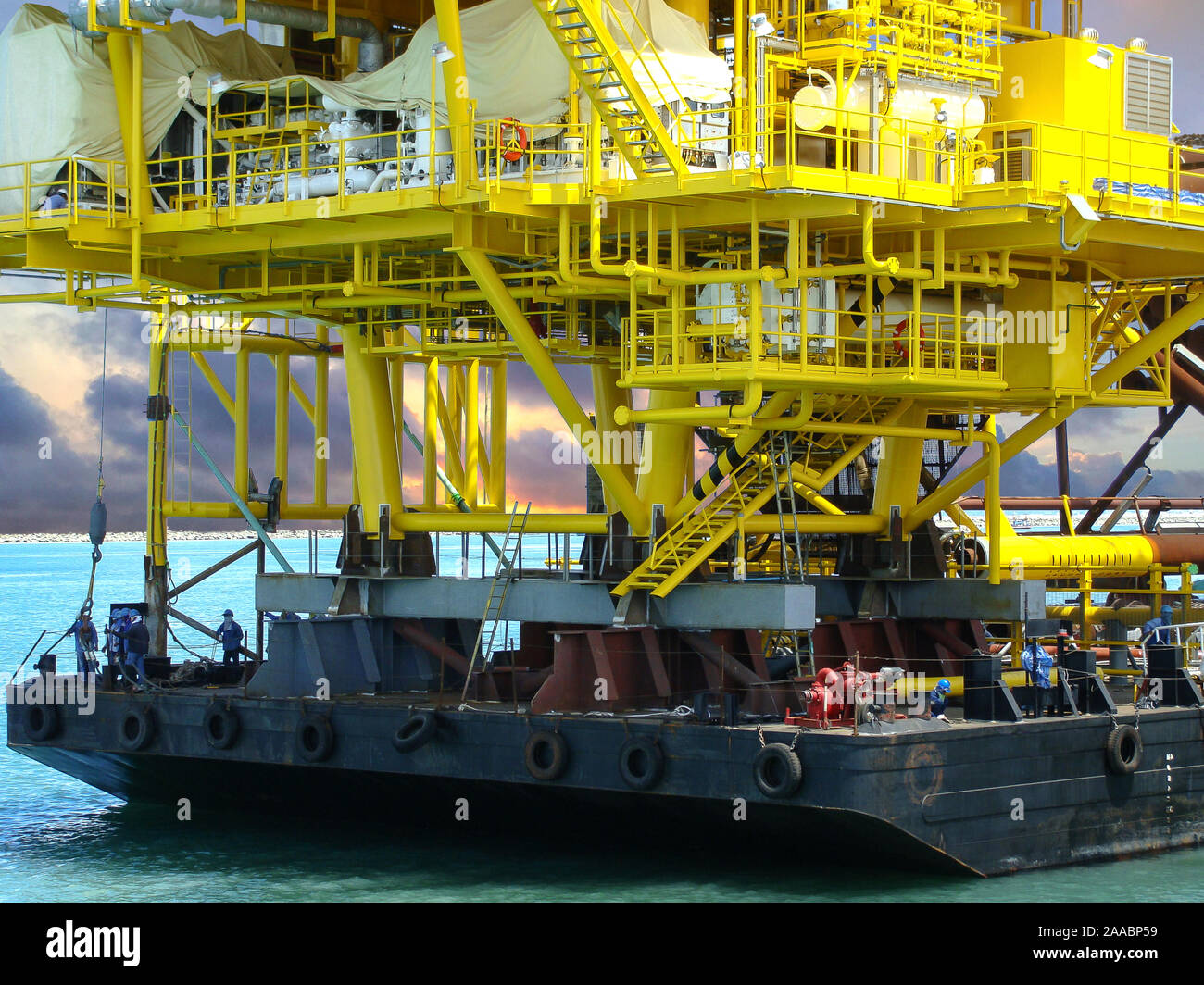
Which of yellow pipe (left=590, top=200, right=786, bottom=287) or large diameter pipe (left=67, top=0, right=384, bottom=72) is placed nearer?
yellow pipe (left=590, top=200, right=786, bottom=287)

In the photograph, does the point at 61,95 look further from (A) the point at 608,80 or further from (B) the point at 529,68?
(A) the point at 608,80

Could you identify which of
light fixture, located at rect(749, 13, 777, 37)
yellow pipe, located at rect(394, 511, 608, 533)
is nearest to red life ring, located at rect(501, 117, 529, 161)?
light fixture, located at rect(749, 13, 777, 37)

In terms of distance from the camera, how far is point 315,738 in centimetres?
2881

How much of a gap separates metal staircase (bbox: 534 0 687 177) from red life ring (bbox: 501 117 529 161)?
4.30 feet

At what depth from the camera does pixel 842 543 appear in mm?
32844

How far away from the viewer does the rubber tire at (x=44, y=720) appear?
31.3 meters

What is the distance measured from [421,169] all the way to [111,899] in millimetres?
10625

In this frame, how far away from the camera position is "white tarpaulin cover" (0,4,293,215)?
30234mm

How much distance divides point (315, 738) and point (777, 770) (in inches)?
288

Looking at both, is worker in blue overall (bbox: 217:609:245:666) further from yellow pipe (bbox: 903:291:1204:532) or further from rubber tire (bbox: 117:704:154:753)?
yellow pipe (bbox: 903:291:1204:532)

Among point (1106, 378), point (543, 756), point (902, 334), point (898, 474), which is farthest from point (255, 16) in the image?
point (1106, 378)

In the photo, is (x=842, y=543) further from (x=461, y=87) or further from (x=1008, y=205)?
(x=461, y=87)

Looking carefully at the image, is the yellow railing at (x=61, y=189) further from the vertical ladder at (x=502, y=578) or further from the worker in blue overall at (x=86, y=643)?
the vertical ladder at (x=502, y=578)

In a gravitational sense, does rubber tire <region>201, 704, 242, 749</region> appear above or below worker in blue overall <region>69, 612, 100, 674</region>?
below
